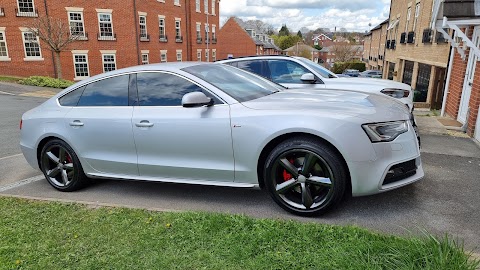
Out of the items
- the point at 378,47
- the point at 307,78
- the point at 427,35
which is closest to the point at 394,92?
the point at 307,78

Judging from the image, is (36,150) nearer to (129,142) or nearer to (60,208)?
(60,208)

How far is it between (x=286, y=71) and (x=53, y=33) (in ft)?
69.3

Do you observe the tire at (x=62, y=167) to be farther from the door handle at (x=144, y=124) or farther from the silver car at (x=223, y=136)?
the door handle at (x=144, y=124)

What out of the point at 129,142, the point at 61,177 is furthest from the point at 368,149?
the point at 61,177

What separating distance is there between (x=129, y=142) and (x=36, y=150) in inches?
60.0

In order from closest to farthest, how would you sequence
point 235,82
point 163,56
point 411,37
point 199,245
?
1. point 199,245
2. point 235,82
3. point 411,37
4. point 163,56

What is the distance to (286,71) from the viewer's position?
7031 mm

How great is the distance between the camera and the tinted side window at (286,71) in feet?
22.7

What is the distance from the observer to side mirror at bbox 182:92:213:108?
11.3 feet

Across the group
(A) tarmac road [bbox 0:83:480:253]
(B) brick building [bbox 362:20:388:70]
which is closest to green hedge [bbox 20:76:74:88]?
(A) tarmac road [bbox 0:83:480:253]

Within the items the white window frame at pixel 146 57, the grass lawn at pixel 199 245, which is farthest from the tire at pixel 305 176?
the white window frame at pixel 146 57

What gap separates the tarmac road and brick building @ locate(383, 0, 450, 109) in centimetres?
986

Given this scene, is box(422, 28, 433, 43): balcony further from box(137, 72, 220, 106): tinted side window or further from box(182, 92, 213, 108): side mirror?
box(182, 92, 213, 108): side mirror

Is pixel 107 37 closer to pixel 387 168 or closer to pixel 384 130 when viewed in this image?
pixel 384 130
